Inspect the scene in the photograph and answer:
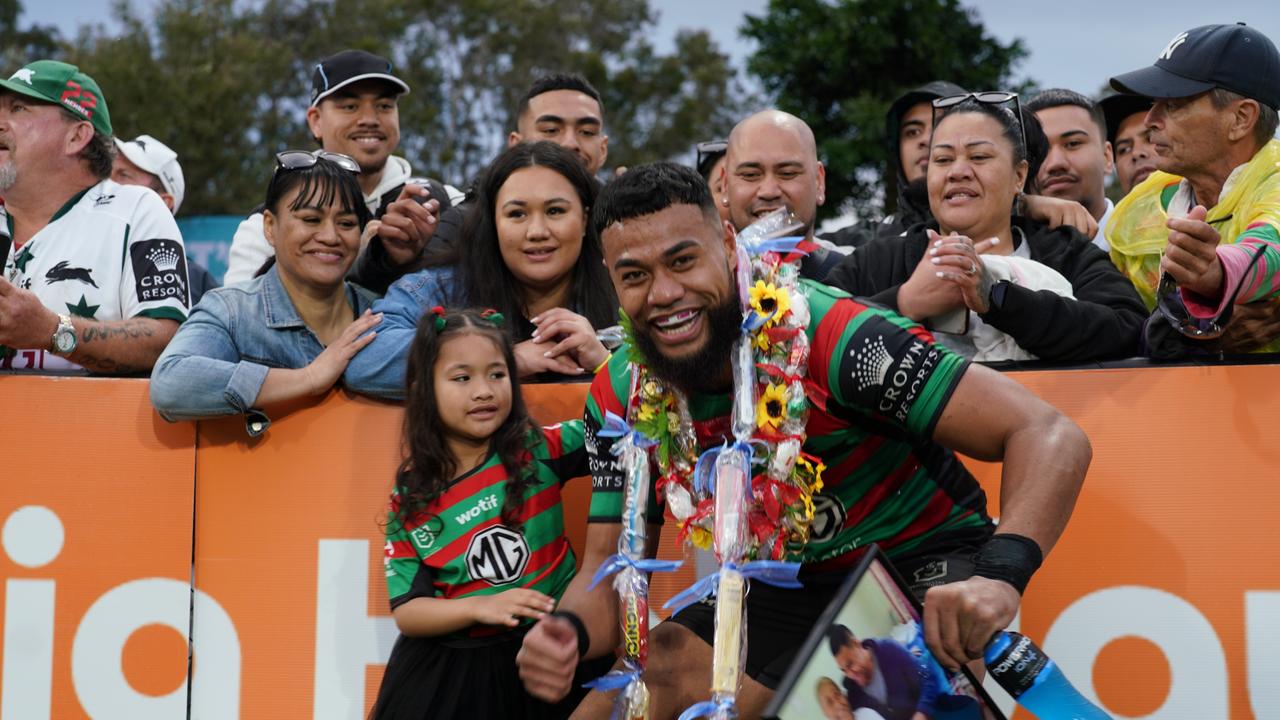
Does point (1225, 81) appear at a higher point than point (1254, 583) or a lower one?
higher

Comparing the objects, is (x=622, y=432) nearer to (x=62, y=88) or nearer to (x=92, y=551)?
(x=92, y=551)

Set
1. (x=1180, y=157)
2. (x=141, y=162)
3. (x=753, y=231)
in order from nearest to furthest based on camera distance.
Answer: (x=753, y=231), (x=1180, y=157), (x=141, y=162)

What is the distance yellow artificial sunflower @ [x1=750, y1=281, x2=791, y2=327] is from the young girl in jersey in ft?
3.40

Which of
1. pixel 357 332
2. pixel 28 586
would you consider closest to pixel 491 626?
pixel 357 332

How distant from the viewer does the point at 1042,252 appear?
14.8ft

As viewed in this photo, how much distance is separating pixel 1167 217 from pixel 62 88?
169 inches

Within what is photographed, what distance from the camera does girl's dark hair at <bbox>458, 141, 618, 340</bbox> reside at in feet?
15.7

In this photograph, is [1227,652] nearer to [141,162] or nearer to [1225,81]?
[1225,81]

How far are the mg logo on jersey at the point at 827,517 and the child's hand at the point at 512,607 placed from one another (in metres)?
0.83

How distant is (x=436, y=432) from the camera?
409cm

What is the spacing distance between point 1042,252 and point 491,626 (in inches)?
90.1

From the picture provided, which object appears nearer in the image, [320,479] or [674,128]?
[320,479]

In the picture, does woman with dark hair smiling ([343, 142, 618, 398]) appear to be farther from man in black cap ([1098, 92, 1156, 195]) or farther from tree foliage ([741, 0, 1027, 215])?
tree foliage ([741, 0, 1027, 215])

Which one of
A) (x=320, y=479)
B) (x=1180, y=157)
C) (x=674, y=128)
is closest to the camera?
(x=1180, y=157)
